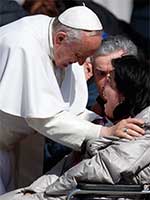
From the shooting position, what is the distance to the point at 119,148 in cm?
325

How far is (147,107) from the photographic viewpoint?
3494mm

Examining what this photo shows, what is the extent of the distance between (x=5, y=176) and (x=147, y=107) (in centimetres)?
97

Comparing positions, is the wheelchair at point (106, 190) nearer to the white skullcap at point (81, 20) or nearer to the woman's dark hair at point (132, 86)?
the woman's dark hair at point (132, 86)

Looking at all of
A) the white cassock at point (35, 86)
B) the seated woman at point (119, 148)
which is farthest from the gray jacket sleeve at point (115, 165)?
the white cassock at point (35, 86)

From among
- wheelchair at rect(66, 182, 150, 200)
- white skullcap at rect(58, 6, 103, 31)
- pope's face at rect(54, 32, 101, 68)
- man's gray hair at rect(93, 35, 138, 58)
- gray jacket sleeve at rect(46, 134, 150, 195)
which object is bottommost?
wheelchair at rect(66, 182, 150, 200)

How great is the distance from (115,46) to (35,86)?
2.39ft

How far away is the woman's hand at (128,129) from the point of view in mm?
3309

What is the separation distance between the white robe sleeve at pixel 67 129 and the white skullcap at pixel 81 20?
0.42m

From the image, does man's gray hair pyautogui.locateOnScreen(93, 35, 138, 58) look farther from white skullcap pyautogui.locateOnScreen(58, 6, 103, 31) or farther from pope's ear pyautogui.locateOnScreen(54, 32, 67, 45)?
pope's ear pyautogui.locateOnScreen(54, 32, 67, 45)

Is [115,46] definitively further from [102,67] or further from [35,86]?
[35,86]

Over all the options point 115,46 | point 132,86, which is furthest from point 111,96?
point 115,46

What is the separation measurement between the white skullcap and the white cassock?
0.11 meters

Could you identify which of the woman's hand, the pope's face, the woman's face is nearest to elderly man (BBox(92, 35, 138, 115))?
the woman's face

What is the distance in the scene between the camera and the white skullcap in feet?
11.6
